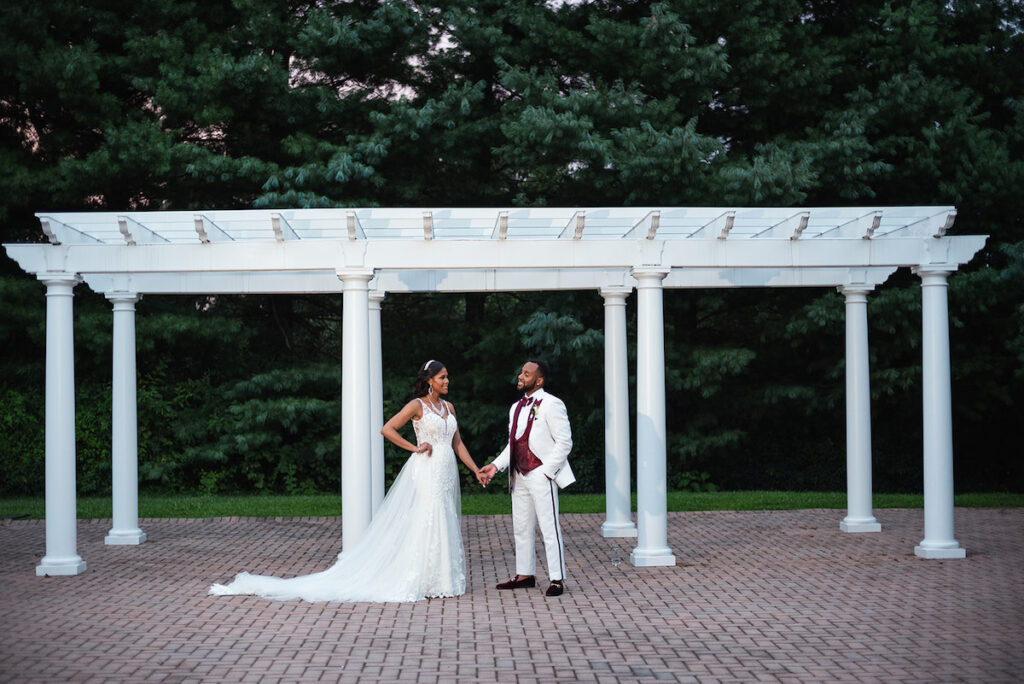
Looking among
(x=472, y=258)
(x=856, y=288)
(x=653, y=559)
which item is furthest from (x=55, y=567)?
(x=856, y=288)

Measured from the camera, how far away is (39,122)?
898 inches

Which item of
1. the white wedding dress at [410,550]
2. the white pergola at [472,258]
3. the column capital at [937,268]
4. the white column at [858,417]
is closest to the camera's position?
the white wedding dress at [410,550]

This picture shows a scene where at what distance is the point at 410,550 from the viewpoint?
970 cm

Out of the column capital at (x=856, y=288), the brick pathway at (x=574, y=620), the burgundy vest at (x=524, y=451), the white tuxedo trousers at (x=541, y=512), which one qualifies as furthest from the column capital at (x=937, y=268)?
the white tuxedo trousers at (x=541, y=512)

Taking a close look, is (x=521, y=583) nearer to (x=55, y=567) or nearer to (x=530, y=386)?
(x=530, y=386)

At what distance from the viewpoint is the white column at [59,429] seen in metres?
11.1

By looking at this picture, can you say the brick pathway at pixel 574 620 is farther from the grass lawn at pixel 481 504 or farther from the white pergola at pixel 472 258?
the grass lawn at pixel 481 504

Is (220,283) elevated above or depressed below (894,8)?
below

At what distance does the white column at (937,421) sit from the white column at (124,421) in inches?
367

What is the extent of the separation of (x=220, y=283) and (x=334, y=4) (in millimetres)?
12332

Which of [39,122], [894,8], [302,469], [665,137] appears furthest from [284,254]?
[894,8]

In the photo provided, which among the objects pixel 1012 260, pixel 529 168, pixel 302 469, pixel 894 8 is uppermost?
pixel 894 8

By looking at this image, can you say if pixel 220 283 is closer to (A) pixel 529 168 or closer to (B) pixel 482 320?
(A) pixel 529 168

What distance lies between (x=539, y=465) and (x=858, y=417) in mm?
5918
